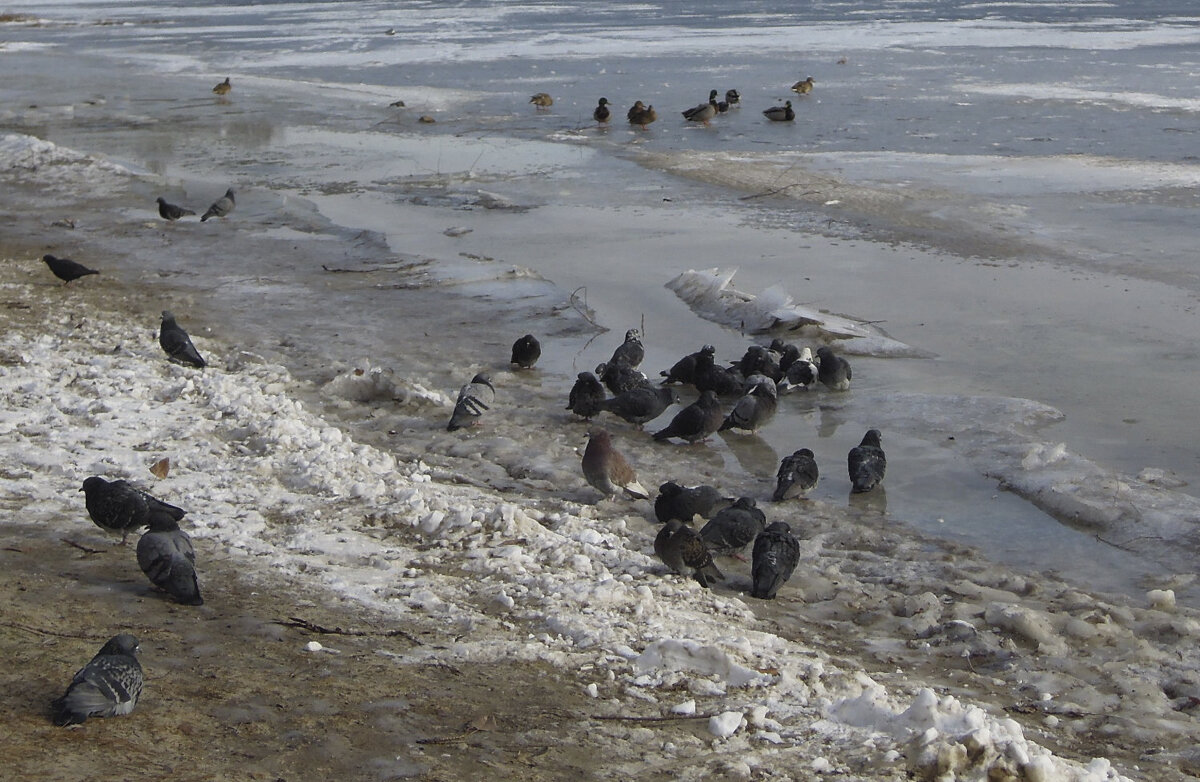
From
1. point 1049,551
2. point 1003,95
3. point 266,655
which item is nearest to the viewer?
point 266,655

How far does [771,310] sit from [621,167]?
754cm

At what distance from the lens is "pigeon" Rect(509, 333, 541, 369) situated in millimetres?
9211

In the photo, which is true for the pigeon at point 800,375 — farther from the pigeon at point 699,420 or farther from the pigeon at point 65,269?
the pigeon at point 65,269

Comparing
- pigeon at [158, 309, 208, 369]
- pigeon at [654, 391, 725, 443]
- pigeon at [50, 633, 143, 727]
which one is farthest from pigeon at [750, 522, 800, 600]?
pigeon at [158, 309, 208, 369]

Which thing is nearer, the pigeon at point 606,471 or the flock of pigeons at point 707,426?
the flock of pigeons at point 707,426

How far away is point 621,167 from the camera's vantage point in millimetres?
17438

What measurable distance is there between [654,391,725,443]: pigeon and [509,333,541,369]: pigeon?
1.56 metres

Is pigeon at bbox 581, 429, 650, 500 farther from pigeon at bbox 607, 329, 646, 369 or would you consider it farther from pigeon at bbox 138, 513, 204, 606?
pigeon at bbox 138, 513, 204, 606

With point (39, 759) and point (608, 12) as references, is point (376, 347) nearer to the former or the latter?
point (39, 759)

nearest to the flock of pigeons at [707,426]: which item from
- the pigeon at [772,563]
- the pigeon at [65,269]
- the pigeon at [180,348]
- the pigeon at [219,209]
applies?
the pigeon at [772,563]

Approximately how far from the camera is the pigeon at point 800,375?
8711mm

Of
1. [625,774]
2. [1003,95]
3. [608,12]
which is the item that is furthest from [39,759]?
[608,12]

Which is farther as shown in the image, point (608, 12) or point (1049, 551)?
point (608, 12)

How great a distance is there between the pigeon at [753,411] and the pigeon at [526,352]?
1.74m
